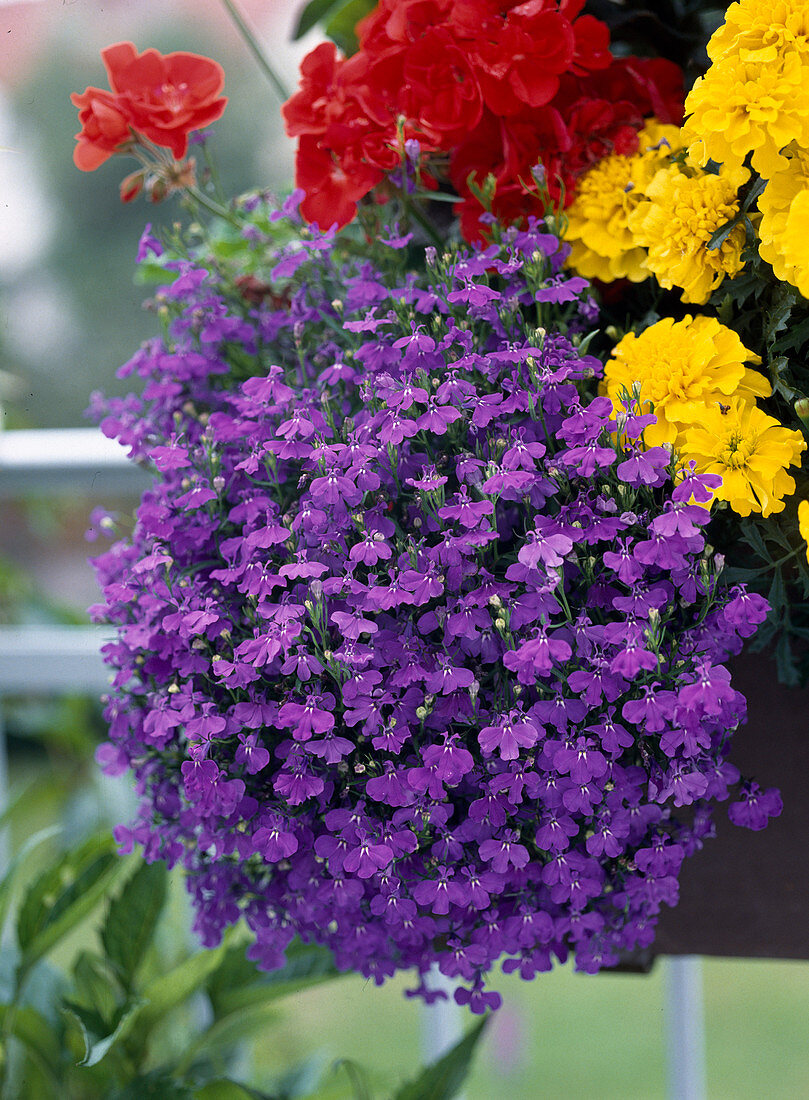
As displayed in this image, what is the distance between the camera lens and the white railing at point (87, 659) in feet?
3.15

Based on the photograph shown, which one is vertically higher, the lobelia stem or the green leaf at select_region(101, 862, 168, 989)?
the lobelia stem

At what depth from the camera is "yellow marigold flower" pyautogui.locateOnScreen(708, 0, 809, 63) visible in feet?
1.55

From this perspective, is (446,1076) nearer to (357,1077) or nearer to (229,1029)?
(357,1077)

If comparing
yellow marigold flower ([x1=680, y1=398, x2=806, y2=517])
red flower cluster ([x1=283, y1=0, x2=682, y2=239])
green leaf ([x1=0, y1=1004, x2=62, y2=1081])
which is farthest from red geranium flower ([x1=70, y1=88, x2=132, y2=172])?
green leaf ([x1=0, y1=1004, x2=62, y2=1081])

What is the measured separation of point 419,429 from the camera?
50 centimetres

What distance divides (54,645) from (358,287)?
0.67 m

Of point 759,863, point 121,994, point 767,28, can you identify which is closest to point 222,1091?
point 121,994

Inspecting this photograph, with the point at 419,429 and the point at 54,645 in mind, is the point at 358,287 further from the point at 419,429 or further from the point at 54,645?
the point at 54,645

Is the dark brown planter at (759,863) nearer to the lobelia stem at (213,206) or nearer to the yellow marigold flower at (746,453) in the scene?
the yellow marigold flower at (746,453)

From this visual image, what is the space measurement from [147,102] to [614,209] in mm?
336

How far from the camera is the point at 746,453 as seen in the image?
0.49m

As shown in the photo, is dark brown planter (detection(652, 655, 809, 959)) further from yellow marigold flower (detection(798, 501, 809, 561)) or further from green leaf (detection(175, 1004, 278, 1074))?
green leaf (detection(175, 1004, 278, 1074))

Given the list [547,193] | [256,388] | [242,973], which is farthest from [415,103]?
[242,973]

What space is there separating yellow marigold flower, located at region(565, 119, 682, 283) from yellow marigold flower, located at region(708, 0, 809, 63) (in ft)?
0.33
